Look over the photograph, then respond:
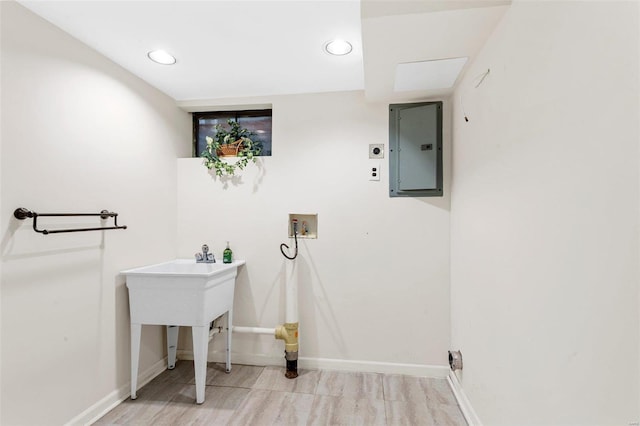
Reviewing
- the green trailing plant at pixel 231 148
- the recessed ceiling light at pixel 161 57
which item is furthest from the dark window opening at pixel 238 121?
the recessed ceiling light at pixel 161 57

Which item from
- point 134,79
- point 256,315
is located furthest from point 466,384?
point 134,79

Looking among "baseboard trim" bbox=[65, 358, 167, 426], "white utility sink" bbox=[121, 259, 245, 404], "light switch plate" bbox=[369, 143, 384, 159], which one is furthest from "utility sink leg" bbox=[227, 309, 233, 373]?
"light switch plate" bbox=[369, 143, 384, 159]

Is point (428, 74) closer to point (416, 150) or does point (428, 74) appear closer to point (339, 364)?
point (416, 150)

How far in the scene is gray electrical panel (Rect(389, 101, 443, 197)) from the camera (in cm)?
229

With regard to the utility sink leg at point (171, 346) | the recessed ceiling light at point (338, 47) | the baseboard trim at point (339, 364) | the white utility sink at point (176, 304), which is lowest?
the baseboard trim at point (339, 364)

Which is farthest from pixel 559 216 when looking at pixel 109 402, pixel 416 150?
pixel 109 402

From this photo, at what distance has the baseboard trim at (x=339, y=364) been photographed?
7.63 feet

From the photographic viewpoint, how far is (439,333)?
91.6 inches

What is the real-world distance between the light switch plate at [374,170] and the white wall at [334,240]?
0.04 m

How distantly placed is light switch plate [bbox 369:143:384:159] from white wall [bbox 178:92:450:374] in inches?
1.6

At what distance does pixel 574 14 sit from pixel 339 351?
7.73 ft

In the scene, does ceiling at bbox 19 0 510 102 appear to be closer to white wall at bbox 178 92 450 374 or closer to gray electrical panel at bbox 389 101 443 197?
gray electrical panel at bbox 389 101 443 197

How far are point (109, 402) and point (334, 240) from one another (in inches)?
71.1

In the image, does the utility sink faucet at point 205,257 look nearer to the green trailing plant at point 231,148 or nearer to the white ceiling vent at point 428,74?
the green trailing plant at point 231,148
